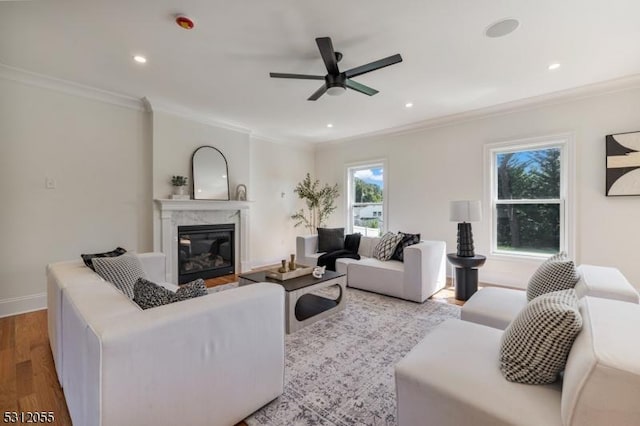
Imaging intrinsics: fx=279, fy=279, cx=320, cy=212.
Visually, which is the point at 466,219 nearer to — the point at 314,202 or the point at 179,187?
the point at 314,202

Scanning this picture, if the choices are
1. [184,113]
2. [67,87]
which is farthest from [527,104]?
[67,87]

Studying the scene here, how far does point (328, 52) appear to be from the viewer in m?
2.24

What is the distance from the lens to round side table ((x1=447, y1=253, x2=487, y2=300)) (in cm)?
345

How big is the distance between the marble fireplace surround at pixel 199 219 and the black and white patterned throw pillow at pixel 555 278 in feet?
13.8

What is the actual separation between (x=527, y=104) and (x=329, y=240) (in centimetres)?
347

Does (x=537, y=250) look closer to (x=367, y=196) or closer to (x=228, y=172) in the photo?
(x=367, y=196)

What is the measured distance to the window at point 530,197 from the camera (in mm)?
3775

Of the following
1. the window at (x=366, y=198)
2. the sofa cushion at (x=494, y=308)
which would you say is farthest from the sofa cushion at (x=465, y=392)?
the window at (x=366, y=198)

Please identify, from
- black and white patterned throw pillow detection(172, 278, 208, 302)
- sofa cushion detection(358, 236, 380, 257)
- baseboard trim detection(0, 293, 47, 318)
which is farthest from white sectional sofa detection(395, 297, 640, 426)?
baseboard trim detection(0, 293, 47, 318)

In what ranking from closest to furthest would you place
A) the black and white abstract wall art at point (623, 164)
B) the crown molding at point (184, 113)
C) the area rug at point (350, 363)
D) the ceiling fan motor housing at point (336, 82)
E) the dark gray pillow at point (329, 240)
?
the area rug at point (350, 363) < the ceiling fan motor housing at point (336, 82) < the black and white abstract wall art at point (623, 164) < the crown molding at point (184, 113) < the dark gray pillow at point (329, 240)

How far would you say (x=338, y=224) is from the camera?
6.24 m

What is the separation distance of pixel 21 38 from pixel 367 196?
5.11 m

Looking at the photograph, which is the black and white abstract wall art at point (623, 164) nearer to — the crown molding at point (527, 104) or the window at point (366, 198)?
the crown molding at point (527, 104)

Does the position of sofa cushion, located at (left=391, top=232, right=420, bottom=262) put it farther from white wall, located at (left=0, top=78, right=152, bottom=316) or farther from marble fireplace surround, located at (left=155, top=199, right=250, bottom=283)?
white wall, located at (left=0, top=78, right=152, bottom=316)
